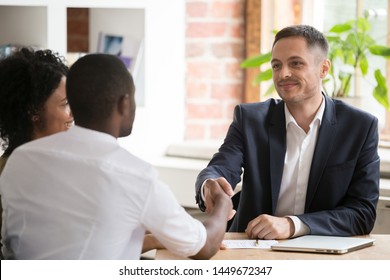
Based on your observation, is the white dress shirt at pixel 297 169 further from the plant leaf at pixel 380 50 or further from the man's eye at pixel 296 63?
the plant leaf at pixel 380 50

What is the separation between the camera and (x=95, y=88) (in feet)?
5.45

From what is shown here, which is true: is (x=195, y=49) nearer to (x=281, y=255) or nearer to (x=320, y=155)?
(x=320, y=155)

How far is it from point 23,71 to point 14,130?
171 mm

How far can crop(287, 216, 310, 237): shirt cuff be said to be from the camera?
2.28 m

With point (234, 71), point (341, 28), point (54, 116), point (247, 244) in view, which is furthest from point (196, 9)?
point (247, 244)

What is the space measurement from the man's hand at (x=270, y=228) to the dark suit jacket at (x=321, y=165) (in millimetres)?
146

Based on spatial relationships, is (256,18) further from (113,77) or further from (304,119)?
Result: (113,77)

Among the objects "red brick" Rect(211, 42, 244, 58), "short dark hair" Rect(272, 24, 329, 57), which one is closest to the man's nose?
"short dark hair" Rect(272, 24, 329, 57)

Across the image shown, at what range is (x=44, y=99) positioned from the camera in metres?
2.22

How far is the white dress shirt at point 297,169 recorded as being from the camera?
258 centimetres

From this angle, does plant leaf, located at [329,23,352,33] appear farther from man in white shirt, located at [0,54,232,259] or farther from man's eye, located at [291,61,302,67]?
man in white shirt, located at [0,54,232,259]

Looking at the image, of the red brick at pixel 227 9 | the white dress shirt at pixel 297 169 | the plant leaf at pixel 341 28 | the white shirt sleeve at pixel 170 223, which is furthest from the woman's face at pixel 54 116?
the red brick at pixel 227 9

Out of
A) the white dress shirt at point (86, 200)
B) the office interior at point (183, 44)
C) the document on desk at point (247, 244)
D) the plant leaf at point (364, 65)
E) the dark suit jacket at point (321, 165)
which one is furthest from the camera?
the office interior at point (183, 44)

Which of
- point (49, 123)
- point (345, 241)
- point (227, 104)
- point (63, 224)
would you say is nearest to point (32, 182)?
point (63, 224)
